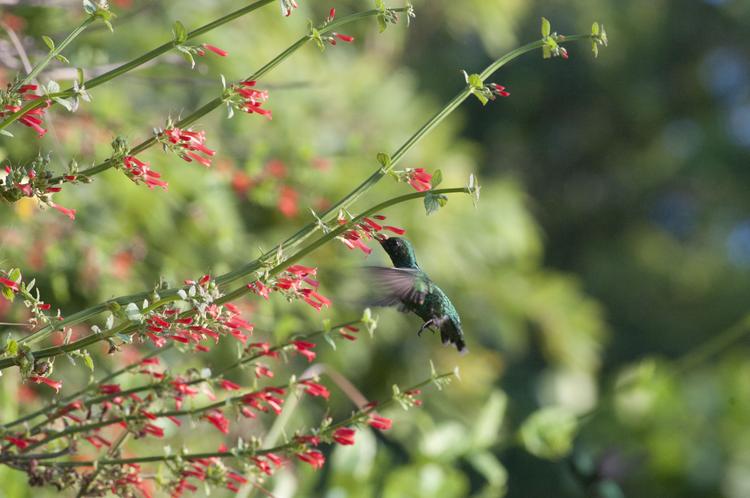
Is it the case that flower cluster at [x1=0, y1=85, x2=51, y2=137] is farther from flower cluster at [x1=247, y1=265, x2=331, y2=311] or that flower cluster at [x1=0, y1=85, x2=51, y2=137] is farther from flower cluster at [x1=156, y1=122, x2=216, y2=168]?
flower cluster at [x1=247, y1=265, x2=331, y2=311]

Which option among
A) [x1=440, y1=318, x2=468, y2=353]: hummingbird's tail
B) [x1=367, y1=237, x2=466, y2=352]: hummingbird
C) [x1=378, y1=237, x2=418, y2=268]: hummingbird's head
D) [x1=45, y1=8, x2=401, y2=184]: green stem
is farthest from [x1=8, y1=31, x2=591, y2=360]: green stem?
[x1=440, y1=318, x2=468, y2=353]: hummingbird's tail

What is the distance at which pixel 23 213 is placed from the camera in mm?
2295

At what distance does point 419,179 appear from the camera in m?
1.32

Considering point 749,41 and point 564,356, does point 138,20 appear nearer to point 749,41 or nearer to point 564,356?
point 564,356

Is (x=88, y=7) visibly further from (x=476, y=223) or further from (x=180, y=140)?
(x=476, y=223)

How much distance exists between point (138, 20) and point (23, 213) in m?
1.35

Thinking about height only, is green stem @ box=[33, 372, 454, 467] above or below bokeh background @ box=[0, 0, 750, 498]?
below

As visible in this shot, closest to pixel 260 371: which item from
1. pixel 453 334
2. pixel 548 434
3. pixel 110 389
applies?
pixel 110 389

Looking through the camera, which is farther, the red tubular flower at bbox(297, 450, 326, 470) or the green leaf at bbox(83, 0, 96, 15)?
the red tubular flower at bbox(297, 450, 326, 470)

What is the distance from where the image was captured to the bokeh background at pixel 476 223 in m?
2.62

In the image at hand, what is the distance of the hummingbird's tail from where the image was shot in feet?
6.34

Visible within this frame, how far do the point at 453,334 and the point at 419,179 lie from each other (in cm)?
71

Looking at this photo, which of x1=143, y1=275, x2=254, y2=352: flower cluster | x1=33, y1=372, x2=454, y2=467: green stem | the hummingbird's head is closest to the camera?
x1=143, y1=275, x2=254, y2=352: flower cluster

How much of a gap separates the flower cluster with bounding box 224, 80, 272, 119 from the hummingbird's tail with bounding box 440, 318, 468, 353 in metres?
0.76
